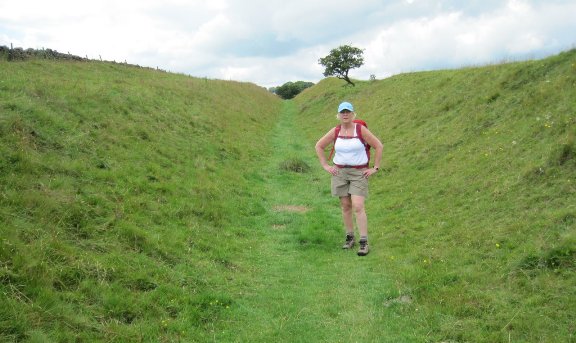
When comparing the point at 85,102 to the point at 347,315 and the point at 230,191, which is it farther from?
the point at 347,315

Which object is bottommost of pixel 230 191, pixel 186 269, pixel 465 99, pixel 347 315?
pixel 347 315

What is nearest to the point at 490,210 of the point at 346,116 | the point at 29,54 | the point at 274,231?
the point at 346,116

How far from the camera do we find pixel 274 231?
11203mm

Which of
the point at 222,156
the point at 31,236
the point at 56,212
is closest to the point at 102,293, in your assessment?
the point at 31,236

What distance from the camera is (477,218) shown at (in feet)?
30.5

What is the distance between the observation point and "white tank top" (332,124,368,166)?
9.09 metres

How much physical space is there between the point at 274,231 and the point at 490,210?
507 centimetres

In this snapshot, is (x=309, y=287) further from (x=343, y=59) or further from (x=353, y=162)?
(x=343, y=59)

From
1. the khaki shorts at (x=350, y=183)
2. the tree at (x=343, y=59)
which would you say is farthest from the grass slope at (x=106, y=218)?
the tree at (x=343, y=59)

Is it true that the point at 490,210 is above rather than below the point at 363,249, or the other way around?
above

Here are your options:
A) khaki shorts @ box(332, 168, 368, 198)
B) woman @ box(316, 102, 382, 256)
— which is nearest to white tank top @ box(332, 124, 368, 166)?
woman @ box(316, 102, 382, 256)

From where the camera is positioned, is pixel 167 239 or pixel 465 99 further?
pixel 465 99

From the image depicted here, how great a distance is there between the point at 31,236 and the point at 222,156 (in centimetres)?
1141

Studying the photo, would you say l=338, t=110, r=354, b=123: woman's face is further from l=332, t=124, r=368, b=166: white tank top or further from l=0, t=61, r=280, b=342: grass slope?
l=0, t=61, r=280, b=342: grass slope
